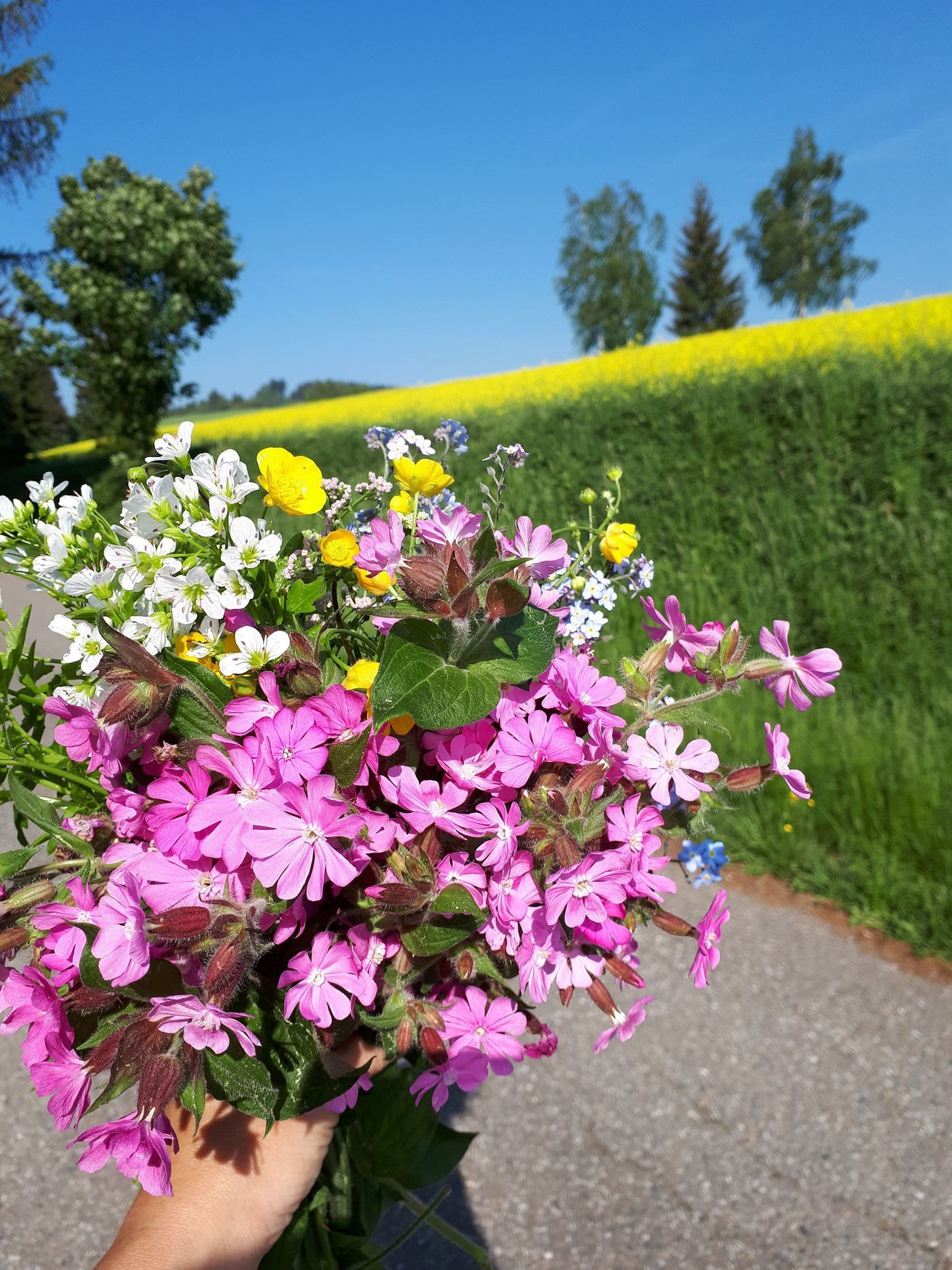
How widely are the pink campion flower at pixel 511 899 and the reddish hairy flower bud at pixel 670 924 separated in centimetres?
16

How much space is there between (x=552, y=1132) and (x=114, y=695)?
6.95ft

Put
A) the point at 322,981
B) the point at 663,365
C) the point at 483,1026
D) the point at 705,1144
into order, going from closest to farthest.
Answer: the point at 322,981 < the point at 483,1026 < the point at 705,1144 < the point at 663,365

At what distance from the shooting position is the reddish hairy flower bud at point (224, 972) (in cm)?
62

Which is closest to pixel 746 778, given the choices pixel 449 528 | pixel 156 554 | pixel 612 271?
pixel 449 528

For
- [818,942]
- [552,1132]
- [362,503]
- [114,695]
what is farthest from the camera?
[818,942]

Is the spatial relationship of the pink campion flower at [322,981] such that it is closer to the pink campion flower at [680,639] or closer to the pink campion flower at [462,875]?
the pink campion flower at [462,875]

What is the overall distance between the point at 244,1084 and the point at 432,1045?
172 millimetres

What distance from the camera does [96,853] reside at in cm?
77

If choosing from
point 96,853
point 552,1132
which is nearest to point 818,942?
point 552,1132

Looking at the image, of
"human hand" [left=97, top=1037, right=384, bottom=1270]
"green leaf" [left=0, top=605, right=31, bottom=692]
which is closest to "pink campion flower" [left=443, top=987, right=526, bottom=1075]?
"human hand" [left=97, top=1037, right=384, bottom=1270]

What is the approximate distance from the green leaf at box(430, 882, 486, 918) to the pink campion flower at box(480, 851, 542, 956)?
3 centimetres

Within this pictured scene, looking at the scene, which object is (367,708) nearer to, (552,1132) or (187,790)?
(187,790)

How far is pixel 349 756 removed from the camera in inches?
27.0

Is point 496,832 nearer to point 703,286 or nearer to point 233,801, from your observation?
point 233,801
